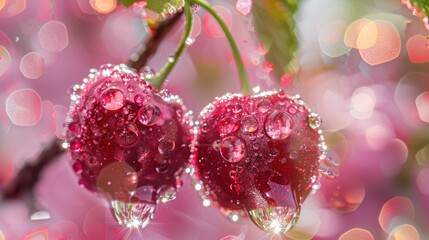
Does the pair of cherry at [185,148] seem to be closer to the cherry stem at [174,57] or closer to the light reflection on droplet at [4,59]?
the cherry stem at [174,57]

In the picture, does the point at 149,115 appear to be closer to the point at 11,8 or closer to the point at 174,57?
the point at 174,57

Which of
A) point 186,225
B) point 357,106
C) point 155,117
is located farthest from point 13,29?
point 155,117

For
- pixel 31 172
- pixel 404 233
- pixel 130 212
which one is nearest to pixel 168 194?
pixel 130 212

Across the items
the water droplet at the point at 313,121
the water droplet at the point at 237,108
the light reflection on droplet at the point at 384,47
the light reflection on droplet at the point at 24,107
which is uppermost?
the water droplet at the point at 237,108

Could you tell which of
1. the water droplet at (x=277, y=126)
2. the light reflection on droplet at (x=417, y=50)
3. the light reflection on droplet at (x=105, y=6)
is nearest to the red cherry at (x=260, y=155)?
the water droplet at (x=277, y=126)

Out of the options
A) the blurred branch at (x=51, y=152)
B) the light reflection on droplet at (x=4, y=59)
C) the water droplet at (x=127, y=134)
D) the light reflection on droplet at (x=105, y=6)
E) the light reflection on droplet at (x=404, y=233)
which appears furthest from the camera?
the light reflection on droplet at (x=404, y=233)

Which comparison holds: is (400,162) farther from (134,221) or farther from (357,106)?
(134,221)
